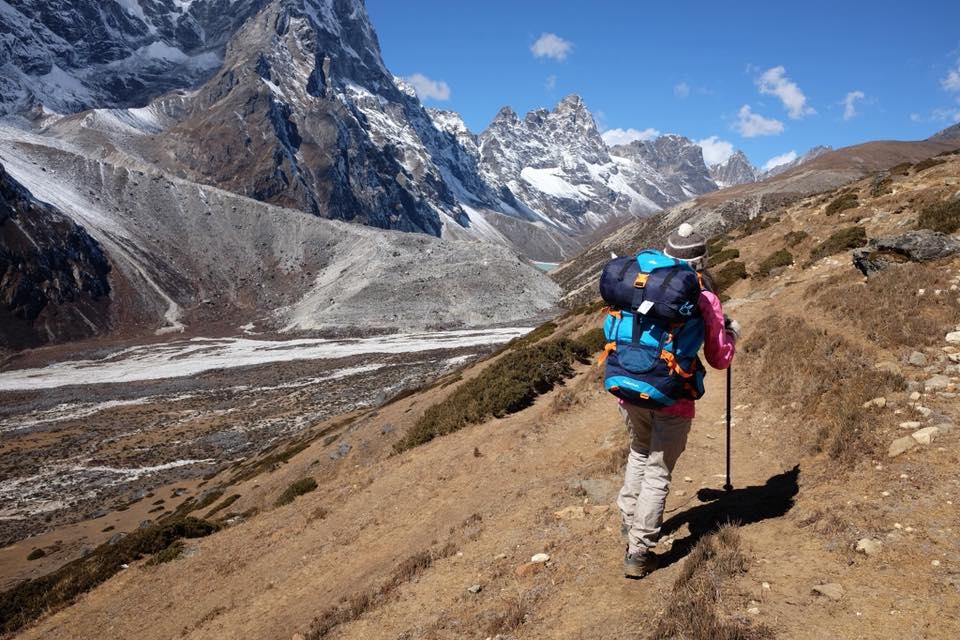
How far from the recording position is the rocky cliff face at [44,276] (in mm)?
86875

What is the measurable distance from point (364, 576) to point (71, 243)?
11485 cm

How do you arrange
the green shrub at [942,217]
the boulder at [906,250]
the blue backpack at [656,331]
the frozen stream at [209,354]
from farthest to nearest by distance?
the frozen stream at [209,354] < the green shrub at [942,217] < the boulder at [906,250] < the blue backpack at [656,331]

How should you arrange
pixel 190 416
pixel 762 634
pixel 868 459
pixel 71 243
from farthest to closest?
1. pixel 71 243
2. pixel 190 416
3. pixel 868 459
4. pixel 762 634

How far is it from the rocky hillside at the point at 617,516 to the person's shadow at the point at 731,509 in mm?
42

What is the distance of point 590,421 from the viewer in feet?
48.6

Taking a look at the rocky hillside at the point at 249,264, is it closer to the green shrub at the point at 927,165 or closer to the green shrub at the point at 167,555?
the green shrub at the point at 927,165

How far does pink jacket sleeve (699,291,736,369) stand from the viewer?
6.08 meters

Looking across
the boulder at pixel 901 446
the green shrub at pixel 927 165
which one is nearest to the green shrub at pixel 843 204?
the green shrub at pixel 927 165

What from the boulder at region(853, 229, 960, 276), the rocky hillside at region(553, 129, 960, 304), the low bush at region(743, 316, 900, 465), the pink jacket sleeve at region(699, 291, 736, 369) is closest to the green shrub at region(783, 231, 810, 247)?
the boulder at region(853, 229, 960, 276)

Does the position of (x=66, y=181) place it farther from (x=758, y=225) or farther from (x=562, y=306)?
(x=758, y=225)

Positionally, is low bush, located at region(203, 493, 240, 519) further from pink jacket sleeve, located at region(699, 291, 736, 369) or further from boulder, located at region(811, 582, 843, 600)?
boulder, located at region(811, 582, 843, 600)

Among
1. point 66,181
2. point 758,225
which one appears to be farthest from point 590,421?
point 66,181

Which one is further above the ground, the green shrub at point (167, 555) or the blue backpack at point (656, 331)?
the blue backpack at point (656, 331)

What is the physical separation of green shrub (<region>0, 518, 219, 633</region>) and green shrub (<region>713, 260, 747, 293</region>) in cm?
2189
